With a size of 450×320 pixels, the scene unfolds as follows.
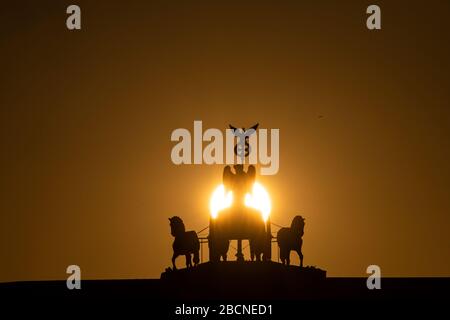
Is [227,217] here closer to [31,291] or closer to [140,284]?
[140,284]

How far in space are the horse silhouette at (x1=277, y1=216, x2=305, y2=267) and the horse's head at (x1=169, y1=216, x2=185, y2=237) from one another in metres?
3.76

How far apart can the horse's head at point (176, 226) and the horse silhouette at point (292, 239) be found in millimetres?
3756

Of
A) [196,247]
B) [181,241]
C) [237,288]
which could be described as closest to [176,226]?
[181,241]

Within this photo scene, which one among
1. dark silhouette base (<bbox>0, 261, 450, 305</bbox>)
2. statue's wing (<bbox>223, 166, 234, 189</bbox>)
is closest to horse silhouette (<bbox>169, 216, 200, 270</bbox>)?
dark silhouette base (<bbox>0, 261, 450, 305</bbox>)

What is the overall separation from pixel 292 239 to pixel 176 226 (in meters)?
4.39

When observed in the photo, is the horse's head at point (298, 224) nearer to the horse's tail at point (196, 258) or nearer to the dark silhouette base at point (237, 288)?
the dark silhouette base at point (237, 288)

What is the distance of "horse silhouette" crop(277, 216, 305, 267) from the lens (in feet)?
163

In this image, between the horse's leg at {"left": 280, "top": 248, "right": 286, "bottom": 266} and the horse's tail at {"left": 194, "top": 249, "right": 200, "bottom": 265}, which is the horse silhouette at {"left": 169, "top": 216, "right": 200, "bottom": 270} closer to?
the horse's tail at {"left": 194, "top": 249, "right": 200, "bottom": 265}

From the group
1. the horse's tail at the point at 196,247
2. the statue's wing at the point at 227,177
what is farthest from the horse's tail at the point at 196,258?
the statue's wing at the point at 227,177

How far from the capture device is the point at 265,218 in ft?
166
